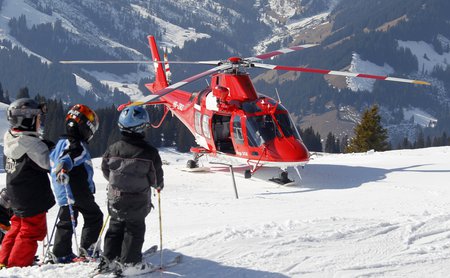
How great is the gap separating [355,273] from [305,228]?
1.45 metres

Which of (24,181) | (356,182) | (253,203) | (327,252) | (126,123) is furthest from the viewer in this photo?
(356,182)

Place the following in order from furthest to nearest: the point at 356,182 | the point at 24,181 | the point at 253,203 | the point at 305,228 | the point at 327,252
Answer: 1. the point at 356,182
2. the point at 253,203
3. the point at 305,228
4. the point at 327,252
5. the point at 24,181

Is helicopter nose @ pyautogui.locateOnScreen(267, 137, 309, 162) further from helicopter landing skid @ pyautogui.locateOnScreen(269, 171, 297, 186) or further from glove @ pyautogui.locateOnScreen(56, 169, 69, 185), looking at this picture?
glove @ pyautogui.locateOnScreen(56, 169, 69, 185)

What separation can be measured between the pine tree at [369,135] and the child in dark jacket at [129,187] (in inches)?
1757

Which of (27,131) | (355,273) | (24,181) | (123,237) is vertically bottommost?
(355,273)

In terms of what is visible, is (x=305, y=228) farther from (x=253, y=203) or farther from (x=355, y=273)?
(x=253, y=203)

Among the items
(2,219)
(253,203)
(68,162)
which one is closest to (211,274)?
(68,162)

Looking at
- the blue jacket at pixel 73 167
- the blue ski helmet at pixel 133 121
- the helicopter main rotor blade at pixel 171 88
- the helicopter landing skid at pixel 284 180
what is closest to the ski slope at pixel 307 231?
the helicopter landing skid at pixel 284 180

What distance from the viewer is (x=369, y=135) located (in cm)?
4956

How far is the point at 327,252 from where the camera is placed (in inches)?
286

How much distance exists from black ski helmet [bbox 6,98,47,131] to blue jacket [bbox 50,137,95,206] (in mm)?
429

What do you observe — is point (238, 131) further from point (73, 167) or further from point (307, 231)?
point (73, 167)

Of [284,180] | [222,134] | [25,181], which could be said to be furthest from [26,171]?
[222,134]

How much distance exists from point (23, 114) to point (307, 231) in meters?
4.09
